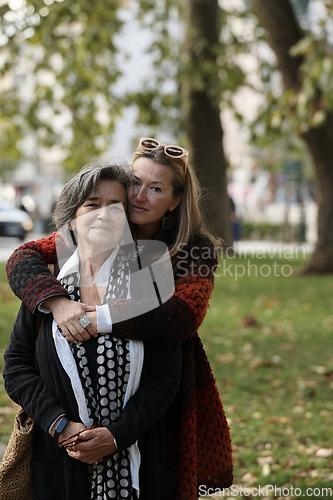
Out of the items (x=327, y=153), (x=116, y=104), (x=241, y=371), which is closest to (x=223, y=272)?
(x=327, y=153)

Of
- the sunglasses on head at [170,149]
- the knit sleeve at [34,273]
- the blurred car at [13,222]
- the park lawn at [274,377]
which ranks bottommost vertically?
the park lawn at [274,377]

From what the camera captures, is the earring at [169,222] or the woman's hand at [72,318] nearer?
the woman's hand at [72,318]

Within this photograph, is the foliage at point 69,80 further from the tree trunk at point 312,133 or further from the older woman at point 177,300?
the older woman at point 177,300

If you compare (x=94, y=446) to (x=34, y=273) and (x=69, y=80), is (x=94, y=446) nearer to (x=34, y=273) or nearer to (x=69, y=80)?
(x=34, y=273)

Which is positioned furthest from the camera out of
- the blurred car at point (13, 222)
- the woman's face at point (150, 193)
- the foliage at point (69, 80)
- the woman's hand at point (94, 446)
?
the blurred car at point (13, 222)

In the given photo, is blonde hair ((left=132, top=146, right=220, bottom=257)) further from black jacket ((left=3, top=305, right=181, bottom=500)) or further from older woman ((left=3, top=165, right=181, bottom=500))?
black jacket ((left=3, top=305, right=181, bottom=500))

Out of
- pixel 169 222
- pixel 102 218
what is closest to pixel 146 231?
pixel 169 222

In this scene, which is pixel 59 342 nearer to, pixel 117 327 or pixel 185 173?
pixel 117 327

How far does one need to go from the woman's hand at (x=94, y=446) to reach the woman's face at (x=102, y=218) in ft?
2.06

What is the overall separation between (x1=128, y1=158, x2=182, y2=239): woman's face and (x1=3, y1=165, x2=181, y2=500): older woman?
7cm

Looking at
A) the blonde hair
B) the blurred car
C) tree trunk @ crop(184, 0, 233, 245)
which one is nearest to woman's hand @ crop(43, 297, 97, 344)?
the blonde hair

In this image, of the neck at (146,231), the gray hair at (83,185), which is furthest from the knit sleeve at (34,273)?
the neck at (146,231)

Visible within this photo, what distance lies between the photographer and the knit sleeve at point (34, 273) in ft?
6.70

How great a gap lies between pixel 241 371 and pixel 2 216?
1937 centimetres
